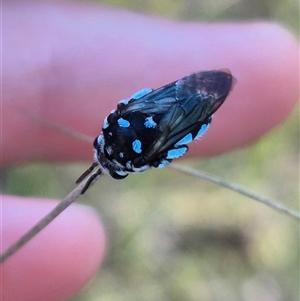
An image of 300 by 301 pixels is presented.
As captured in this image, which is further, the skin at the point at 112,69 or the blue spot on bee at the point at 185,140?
the skin at the point at 112,69

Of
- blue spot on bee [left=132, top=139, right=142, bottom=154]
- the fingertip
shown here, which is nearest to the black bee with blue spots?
blue spot on bee [left=132, top=139, right=142, bottom=154]

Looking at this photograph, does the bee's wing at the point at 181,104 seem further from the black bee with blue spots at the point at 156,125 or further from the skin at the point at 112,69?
the skin at the point at 112,69

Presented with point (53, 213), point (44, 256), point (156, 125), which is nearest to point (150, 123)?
point (156, 125)

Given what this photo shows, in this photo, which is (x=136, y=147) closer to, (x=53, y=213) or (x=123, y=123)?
(x=123, y=123)

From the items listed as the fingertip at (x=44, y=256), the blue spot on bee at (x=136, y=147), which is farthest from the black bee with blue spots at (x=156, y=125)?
the fingertip at (x=44, y=256)

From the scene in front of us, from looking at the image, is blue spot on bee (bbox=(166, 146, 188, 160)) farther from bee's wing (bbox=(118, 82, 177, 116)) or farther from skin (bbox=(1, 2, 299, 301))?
skin (bbox=(1, 2, 299, 301))
